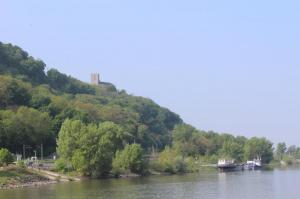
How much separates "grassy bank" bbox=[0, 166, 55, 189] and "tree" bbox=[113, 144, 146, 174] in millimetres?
20610

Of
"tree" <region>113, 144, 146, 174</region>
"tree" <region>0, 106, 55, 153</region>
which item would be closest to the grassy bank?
"tree" <region>113, 144, 146, 174</region>

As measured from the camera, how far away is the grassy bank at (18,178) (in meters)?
81.1

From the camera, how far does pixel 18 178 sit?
85.6m

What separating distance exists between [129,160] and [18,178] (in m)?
29.4

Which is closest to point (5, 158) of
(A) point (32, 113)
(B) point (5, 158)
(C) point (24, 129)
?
(B) point (5, 158)

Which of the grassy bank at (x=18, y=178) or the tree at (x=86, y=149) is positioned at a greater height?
the tree at (x=86, y=149)

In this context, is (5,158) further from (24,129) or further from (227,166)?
(227,166)

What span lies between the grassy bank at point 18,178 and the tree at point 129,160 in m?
20.6

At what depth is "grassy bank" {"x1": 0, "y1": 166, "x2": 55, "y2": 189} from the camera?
81.1 m

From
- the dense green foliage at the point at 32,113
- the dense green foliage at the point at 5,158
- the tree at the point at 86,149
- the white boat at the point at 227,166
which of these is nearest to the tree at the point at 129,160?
the tree at the point at 86,149

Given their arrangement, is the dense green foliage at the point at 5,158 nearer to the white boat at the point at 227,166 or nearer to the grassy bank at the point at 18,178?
the grassy bank at the point at 18,178

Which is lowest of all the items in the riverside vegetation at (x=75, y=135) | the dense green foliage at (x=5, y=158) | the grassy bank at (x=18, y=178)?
the grassy bank at (x=18, y=178)

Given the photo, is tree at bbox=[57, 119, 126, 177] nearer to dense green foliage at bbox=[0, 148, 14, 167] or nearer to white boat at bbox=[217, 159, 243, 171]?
dense green foliage at bbox=[0, 148, 14, 167]

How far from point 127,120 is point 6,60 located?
45.7m
